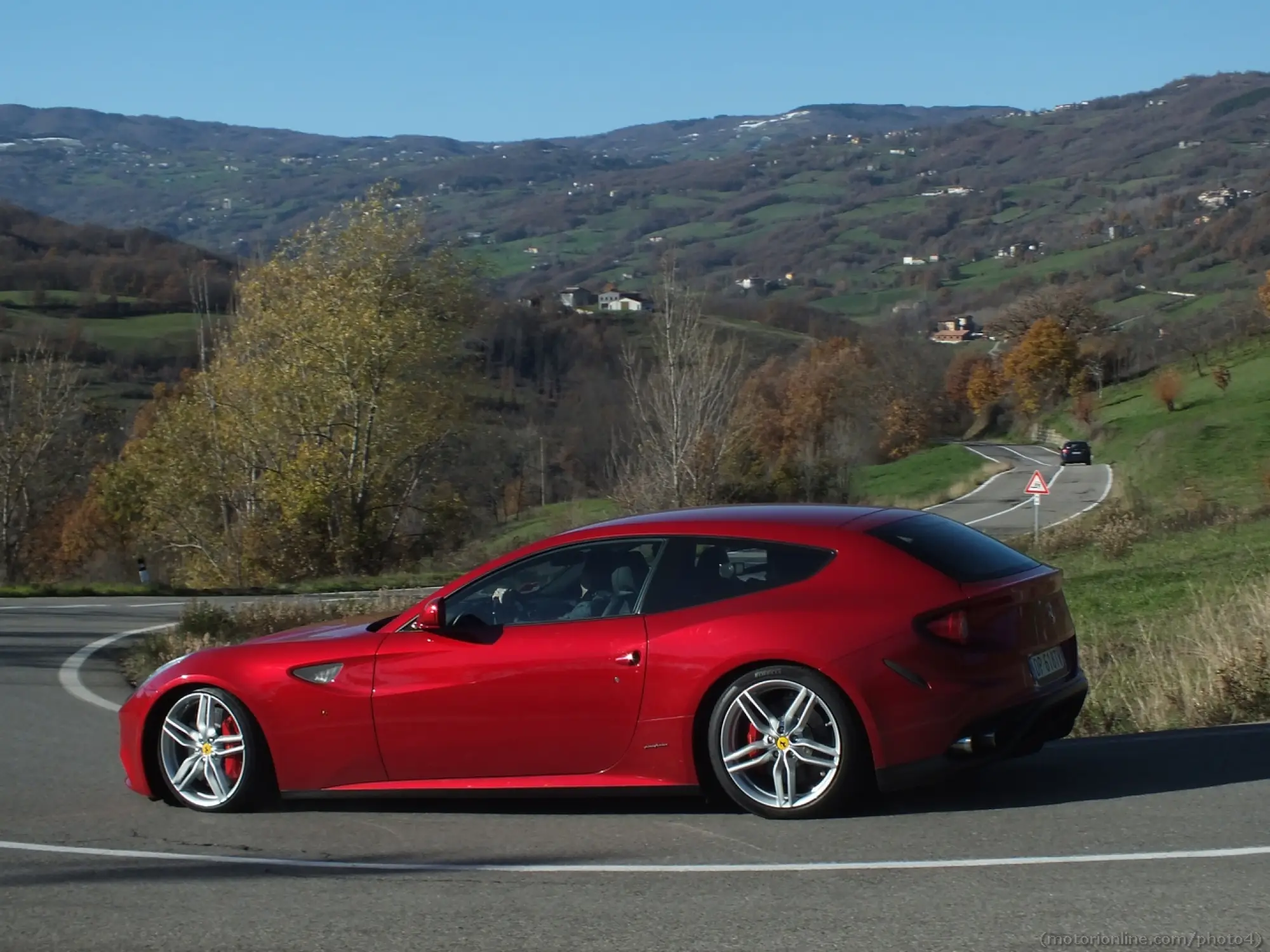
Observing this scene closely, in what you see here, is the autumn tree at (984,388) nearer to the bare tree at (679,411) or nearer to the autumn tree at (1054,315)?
the autumn tree at (1054,315)

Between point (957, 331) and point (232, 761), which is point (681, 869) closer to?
point (232, 761)

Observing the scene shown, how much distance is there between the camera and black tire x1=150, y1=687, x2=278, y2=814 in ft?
23.2

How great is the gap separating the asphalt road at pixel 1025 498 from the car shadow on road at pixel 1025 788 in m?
41.3

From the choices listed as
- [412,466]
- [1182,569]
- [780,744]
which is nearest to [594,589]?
[780,744]

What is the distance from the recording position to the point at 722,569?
21.3ft

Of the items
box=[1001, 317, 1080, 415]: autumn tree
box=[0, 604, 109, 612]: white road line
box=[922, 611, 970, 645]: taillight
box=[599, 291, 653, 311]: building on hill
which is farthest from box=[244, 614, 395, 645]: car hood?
box=[1001, 317, 1080, 415]: autumn tree

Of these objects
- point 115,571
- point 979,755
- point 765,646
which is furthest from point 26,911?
point 115,571

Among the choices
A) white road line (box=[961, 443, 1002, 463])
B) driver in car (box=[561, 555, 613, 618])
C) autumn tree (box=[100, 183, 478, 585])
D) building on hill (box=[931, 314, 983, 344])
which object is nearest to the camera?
driver in car (box=[561, 555, 613, 618])

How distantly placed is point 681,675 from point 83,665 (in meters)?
9.53

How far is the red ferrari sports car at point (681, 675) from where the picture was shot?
19.9 feet

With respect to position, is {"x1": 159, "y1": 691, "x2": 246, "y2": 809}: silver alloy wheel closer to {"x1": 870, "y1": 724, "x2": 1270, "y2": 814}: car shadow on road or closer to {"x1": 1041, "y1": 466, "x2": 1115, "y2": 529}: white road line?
{"x1": 870, "y1": 724, "x2": 1270, "y2": 814}: car shadow on road

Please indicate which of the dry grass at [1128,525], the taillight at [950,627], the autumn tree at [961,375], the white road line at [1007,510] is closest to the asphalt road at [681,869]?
the taillight at [950,627]

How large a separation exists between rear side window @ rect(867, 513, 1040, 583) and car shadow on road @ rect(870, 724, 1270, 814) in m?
0.99

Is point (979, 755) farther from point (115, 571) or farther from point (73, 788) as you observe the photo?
point (115, 571)
